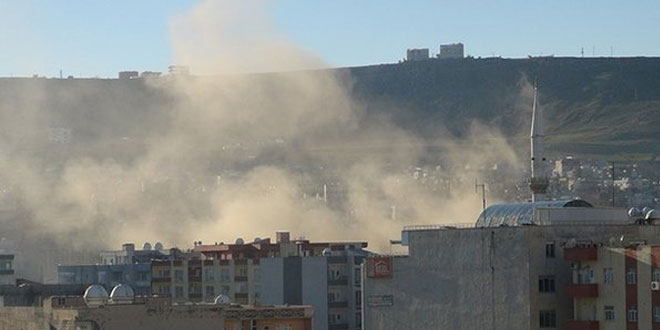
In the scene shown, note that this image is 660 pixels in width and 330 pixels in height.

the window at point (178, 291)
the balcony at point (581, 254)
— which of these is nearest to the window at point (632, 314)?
the balcony at point (581, 254)

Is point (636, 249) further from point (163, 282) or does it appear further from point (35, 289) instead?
point (163, 282)

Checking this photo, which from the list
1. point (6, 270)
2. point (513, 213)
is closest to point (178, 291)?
point (6, 270)

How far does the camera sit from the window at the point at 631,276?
88.5 metres

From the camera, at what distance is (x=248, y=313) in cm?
10138

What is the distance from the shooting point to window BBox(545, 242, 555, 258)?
9181 centimetres

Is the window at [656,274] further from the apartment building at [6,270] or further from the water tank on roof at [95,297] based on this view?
the apartment building at [6,270]

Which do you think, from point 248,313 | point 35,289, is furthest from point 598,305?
point 35,289

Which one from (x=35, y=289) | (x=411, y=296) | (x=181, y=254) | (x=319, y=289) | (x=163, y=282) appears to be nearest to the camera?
(x=411, y=296)

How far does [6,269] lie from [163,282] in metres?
12.3

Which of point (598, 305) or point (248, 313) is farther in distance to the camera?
point (248, 313)

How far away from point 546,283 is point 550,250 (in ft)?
4.12

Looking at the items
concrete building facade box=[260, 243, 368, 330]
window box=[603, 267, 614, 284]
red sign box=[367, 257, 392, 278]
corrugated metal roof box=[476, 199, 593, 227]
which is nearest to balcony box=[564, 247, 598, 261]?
window box=[603, 267, 614, 284]

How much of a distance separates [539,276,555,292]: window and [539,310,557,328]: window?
0.83 meters

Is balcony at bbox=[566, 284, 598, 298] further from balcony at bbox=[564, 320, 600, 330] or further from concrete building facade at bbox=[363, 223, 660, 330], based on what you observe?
balcony at bbox=[564, 320, 600, 330]
